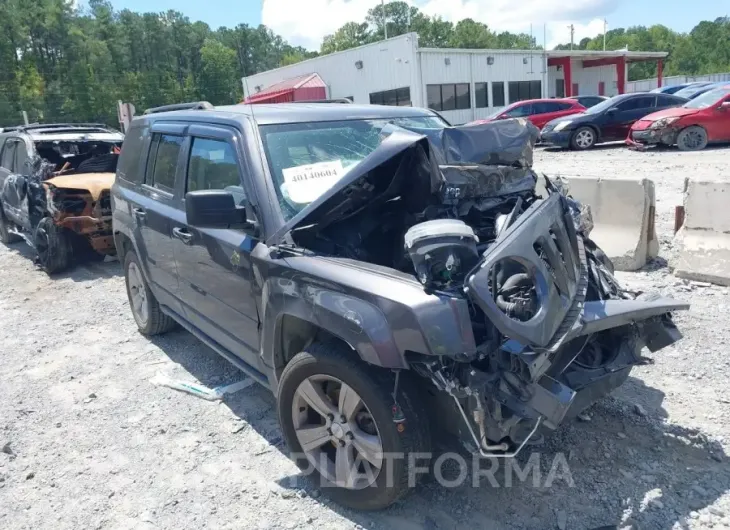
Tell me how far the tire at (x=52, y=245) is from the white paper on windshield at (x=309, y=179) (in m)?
5.96

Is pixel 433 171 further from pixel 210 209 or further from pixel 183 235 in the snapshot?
pixel 183 235

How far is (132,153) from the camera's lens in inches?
200

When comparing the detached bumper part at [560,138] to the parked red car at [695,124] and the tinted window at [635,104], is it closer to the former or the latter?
the tinted window at [635,104]

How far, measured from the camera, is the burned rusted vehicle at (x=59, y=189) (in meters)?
8.00

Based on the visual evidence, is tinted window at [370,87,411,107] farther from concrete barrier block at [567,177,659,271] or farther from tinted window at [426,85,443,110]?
concrete barrier block at [567,177,659,271]

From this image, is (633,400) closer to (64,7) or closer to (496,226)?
(496,226)

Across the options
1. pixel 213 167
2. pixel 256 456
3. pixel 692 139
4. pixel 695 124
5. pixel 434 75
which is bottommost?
pixel 256 456

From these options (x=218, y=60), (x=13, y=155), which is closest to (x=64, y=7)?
(x=218, y=60)

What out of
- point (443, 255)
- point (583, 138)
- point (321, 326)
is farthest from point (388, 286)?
point (583, 138)

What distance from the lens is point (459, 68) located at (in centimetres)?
3031

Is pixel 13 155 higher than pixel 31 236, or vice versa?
pixel 13 155

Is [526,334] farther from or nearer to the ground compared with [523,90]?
nearer to the ground

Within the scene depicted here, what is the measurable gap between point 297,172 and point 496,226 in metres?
1.17

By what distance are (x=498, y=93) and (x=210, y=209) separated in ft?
106
